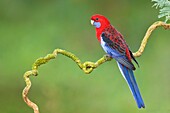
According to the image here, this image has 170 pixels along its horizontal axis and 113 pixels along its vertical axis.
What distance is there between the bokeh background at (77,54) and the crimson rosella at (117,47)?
163 cm

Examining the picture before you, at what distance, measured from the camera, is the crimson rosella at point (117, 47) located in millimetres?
1192

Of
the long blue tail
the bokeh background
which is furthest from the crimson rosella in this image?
the bokeh background

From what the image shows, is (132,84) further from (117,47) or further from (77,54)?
(77,54)

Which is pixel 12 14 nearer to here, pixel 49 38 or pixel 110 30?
pixel 49 38

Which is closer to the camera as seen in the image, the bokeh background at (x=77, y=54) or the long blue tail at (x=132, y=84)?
the long blue tail at (x=132, y=84)

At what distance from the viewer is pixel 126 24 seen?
432cm

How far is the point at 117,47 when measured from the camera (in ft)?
3.92

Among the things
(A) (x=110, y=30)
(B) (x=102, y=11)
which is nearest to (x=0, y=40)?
(B) (x=102, y=11)

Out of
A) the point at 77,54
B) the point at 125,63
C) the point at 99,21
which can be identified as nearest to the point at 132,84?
the point at 125,63

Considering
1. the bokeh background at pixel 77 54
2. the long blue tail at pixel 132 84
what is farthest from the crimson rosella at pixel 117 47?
the bokeh background at pixel 77 54

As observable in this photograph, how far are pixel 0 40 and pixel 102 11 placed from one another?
885 mm

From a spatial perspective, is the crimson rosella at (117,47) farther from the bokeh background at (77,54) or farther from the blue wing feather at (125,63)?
the bokeh background at (77,54)

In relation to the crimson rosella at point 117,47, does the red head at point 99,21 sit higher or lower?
higher

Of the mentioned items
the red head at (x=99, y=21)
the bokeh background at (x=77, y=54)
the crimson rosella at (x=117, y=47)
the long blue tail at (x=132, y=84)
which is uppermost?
the bokeh background at (x=77, y=54)
